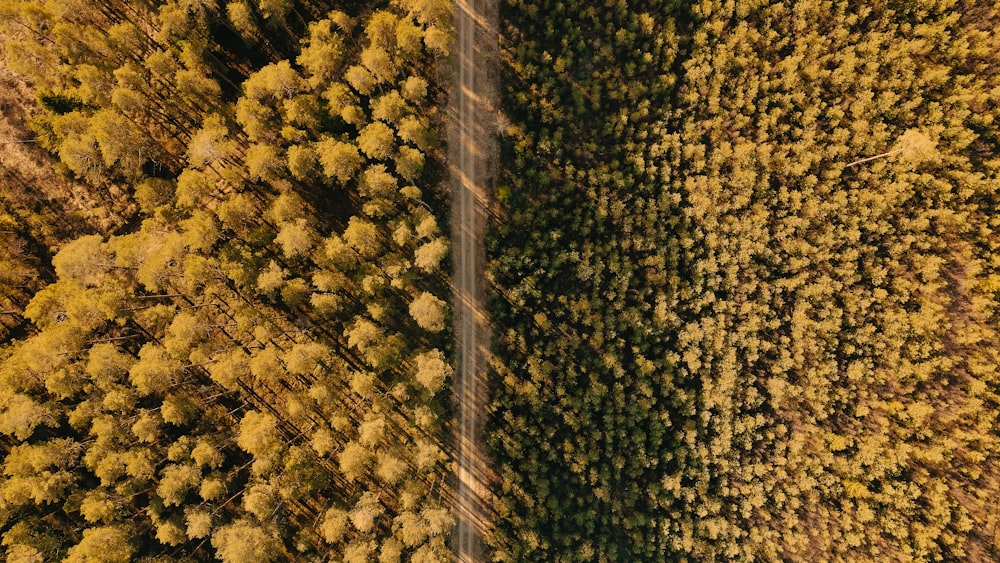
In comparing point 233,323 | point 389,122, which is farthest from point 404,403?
point 389,122

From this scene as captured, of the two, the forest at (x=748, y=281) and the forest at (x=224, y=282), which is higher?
the forest at (x=748, y=281)

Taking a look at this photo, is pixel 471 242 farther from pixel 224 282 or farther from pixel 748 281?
pixel 748 281

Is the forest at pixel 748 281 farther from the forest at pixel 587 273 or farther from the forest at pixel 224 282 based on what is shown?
the forest at pixel 224 282

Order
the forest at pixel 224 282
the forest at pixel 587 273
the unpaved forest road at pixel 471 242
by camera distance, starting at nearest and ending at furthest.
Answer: the forest at pixel 224 282 → the forest at pixel 587 273 → the unpaved forest road at pixel 471 242

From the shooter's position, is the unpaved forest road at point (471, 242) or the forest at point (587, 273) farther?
the unpaved forest road at point (471, 242)

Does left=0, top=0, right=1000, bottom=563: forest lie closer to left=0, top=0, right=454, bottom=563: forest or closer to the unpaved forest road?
left=0, top=0, right=454, bottom=563: forest

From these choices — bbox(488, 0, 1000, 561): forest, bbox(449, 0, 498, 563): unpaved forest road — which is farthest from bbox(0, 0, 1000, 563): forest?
bbox(449, 0, 498, 563): unpaved forest road

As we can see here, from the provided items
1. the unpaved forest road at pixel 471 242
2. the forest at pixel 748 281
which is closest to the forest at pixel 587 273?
the forest at pixel 748 281
